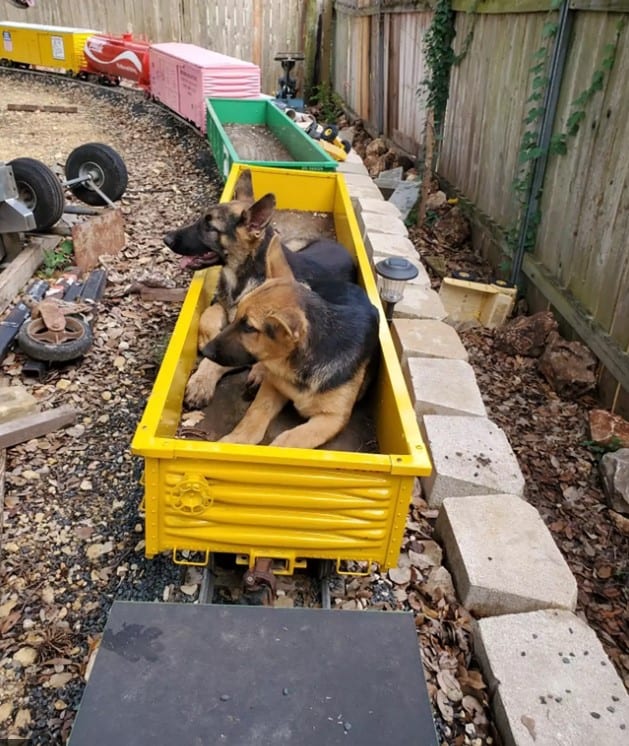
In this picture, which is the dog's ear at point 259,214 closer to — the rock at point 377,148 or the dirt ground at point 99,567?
the dirt ground at point 99,567

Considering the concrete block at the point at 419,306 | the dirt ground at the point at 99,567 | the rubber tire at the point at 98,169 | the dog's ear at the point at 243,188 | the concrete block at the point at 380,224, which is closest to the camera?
the dirt ground at the point at 99,567

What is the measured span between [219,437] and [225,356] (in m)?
0.64

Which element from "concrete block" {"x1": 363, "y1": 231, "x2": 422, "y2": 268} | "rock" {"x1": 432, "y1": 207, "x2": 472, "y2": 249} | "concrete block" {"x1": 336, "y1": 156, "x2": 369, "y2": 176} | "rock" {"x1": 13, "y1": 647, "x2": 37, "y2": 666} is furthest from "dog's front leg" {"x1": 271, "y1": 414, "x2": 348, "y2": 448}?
"concrete block" {"x1": 336, "y1": 156, "x2": 369, "y2": 176}

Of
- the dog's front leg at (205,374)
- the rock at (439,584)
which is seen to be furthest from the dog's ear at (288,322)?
the rock at (439,584)

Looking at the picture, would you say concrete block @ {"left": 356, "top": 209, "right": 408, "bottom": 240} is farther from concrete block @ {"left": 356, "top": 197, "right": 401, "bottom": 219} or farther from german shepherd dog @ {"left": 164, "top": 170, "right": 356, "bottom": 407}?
german shepherd dog @ {"left": 164, "top": 170, "right": 356, "bottom": 407}

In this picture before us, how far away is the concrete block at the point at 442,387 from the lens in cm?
443

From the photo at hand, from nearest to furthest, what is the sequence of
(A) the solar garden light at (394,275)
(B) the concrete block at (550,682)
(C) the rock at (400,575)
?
(B) the concrete block at (550,682) → (C) the rock at (400,575) → (A) the solar garden light at (394,275)

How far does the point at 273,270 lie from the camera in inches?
141

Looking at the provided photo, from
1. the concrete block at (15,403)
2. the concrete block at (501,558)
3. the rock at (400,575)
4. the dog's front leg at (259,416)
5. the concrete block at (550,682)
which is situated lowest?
the rock at (400,575)

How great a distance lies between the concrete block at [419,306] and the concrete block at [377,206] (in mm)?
2335

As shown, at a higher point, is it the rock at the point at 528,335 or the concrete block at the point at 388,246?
the concrete block at the point at 388,246

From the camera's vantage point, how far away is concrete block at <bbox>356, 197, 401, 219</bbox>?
817 centimetres

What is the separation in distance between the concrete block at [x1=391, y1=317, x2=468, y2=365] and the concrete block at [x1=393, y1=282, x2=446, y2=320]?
114 mm

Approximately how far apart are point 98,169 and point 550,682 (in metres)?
6.75
